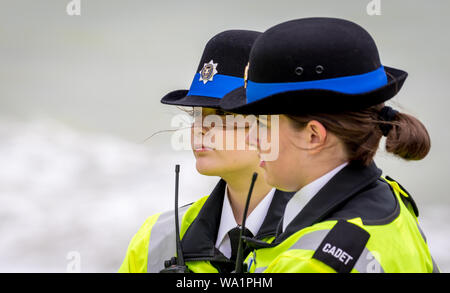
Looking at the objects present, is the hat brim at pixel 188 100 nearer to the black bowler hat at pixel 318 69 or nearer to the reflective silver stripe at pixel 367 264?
the black bowler hat at pixel 318 69

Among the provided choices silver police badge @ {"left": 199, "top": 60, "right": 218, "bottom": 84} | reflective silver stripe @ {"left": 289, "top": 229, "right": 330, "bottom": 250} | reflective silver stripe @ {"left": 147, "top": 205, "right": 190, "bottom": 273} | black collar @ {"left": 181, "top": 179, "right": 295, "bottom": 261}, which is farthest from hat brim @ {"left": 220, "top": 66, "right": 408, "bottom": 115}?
reflective silver stripe @ {"left": 147, "top": 205, "right": 190, "bottom": 273}

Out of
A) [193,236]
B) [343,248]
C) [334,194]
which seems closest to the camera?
[343,248]

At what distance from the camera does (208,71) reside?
2279 millimetres

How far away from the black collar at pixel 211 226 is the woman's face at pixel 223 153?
0.12 m

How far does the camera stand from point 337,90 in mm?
1499

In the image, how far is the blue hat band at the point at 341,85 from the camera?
1.51 metres

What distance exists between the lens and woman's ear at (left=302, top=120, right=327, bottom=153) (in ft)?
5.06

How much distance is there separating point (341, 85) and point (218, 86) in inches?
31.2

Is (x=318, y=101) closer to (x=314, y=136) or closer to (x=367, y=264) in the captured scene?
(x=314, y=136)

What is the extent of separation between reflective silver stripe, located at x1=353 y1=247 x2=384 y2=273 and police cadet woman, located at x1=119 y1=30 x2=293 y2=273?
0.65m

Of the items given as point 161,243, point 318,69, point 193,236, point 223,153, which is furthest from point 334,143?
point 161,243

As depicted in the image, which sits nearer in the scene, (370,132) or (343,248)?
(343,248)

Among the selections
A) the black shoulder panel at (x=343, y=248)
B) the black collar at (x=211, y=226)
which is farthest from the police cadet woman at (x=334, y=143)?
the black collar at (x=211, y=226)
